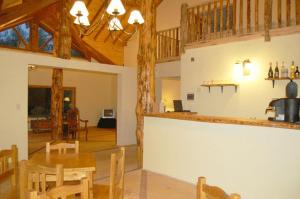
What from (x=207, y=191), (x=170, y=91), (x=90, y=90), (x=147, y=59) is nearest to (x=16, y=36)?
(x=90, y=90)

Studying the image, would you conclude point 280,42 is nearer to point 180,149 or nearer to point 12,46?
point 180,149

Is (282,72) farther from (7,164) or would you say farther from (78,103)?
(78,103)

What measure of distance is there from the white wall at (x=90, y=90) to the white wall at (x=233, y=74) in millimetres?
6157

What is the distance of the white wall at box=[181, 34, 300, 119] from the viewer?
17.2ft

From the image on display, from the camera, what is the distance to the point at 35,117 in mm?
11164

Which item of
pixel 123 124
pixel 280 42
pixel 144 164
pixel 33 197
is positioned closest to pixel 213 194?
pixel 33 197

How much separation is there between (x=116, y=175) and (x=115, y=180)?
6 cm

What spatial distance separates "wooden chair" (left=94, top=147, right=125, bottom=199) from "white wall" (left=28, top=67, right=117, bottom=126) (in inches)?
374

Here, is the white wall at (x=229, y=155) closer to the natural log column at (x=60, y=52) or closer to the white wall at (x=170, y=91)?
the natural log column at (x=60, y=52)

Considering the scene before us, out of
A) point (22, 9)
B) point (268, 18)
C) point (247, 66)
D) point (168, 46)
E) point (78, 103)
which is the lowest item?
point (78, 103)

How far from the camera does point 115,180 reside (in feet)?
7.79

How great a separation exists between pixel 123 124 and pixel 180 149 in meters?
3.79

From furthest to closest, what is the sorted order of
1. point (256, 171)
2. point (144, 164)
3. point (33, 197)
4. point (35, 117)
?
point (35, 117)
point (144, 164)
point (256, 171)
point (33, 197)

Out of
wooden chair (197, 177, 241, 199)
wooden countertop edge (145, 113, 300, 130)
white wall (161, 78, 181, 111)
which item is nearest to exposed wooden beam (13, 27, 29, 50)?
white wall (161, 78, 181, 111)
